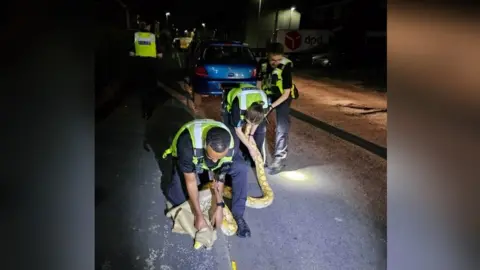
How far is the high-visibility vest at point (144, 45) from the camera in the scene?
9.22 m

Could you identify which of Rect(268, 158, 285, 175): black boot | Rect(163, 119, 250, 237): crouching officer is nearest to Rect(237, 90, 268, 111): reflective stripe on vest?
Rect(163, 119, 250, 237): crouching officer

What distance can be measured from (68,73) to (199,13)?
53.9 meters

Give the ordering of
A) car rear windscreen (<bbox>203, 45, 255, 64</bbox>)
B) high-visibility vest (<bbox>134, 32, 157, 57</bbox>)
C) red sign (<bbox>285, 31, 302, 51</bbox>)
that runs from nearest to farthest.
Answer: high-visibility vest (<bbox>134, 32, 157, 57</bbox>)
car rear windscreen (<bbox>203, 45, 255, 64</bbox>)
red sign (<bbox>285, 31, 302, 51</bbox>)

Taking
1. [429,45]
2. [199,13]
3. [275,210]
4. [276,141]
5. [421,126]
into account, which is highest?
[199,13]

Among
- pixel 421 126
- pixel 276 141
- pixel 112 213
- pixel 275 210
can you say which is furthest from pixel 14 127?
pixel 276 141

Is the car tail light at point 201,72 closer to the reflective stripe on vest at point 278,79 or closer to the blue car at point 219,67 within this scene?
the blue car at point 219,67

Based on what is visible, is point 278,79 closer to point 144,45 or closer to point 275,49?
point 275,49

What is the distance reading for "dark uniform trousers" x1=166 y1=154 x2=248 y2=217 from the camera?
158 inches

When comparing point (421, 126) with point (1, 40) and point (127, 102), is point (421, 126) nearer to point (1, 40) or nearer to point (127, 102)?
point (1, 40)

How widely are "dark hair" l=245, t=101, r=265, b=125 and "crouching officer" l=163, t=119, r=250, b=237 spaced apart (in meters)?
0.89

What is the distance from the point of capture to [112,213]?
4473 millimetres

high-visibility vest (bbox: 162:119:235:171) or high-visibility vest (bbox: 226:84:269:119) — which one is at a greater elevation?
high-visibility vest (bbox: 226:84:269:119)

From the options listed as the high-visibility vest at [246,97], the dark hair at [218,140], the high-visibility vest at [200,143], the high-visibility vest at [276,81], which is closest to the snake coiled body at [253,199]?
the high-visibility vest at [246,97]

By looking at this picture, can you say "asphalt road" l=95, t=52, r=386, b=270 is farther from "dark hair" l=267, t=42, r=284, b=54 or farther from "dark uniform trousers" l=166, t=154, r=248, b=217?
"dark hair" l=267, t=42, r=284, b=54
